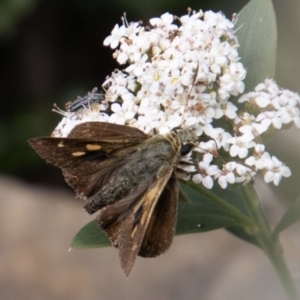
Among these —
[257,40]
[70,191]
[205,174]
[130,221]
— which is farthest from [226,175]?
[70,191]

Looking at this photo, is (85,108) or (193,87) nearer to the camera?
(193,87)

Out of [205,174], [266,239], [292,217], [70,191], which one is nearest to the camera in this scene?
[205,174]

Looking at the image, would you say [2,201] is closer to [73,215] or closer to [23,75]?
[73,215]

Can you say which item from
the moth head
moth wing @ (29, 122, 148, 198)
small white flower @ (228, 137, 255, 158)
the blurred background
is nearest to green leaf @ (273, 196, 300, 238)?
small white flower @ (228, 137, 255, 158)

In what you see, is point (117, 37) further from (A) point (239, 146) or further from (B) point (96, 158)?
(A) point (239, 146)

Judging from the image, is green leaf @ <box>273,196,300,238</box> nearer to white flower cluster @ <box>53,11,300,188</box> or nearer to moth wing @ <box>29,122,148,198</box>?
white flower cluster @ <box>53,11,300,188</box>

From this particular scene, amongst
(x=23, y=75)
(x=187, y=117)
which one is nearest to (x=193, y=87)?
(x=187, y=117)

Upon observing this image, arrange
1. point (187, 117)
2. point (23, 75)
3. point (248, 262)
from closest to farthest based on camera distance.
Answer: point (187, 117), point (248, 262), point (23, 75)

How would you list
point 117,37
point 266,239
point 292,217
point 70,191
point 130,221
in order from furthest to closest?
point 70,191, point 117,37, point 266,239, point 292,217, point 130,221
